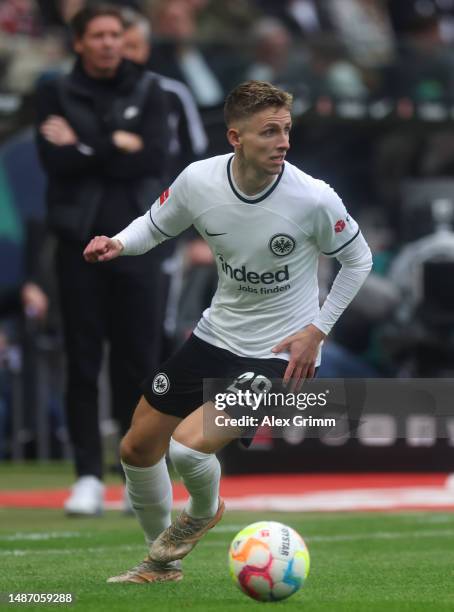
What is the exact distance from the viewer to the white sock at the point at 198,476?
607 centimetres

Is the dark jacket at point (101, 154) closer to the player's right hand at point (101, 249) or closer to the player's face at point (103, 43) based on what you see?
the player's face at point (103, 43)

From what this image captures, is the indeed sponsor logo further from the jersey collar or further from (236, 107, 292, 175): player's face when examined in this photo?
(236, 107, 292, 175): player's face

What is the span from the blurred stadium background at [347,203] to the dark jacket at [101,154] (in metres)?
2.29

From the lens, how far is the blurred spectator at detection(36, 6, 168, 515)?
29.7 feet

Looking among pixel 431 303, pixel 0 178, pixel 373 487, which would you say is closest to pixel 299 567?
pixel 373 487

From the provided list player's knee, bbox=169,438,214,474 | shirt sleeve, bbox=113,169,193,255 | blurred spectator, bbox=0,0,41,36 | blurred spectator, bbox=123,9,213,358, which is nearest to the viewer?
player's knee, bbox=169,438,214,474

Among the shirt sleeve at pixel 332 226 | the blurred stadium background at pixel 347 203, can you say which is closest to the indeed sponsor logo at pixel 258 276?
the shirt sleeve at pixel 332 226

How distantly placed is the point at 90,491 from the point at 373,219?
6.00 m

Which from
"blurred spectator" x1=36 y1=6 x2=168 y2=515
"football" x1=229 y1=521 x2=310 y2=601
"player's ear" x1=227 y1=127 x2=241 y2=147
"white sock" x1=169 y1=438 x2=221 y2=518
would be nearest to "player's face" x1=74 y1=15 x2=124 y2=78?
"blurred spectator" x1=36 y1=6 x2=168 y2=515

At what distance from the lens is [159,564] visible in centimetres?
625

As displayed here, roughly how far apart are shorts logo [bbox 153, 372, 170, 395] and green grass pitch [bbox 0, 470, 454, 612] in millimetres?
794

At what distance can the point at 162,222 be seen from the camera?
650 centimetres

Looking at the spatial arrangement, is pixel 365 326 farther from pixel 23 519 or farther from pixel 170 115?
pixel 23 519

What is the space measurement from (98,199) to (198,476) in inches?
132
